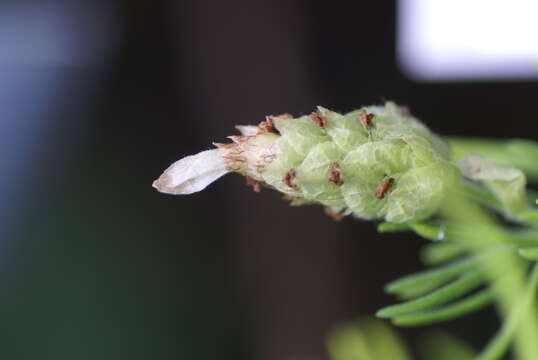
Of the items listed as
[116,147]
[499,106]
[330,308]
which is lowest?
[330,308]

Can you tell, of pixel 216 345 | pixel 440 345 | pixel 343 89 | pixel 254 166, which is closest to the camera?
pixel 254 166

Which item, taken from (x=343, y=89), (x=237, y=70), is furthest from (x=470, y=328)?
A: (x=237, y=70)

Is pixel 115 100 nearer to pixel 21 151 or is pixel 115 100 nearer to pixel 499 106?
pixel 21 151

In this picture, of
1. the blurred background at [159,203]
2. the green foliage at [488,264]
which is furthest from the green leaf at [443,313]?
the blurred background at [159,203]

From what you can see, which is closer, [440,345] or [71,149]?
[440,345]

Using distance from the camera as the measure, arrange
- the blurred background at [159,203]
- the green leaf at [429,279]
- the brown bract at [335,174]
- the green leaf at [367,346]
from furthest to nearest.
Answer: the blurred background at [159,203] → the green leaf at [367,346] → the green leaf at [429,279] → the brown bract at [335,174]

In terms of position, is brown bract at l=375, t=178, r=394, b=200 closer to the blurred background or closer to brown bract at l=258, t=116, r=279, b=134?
brown bract at l=258, t=116, r=279, b=134

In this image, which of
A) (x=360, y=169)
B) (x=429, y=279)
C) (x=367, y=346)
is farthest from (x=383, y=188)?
(x=367, y=346)

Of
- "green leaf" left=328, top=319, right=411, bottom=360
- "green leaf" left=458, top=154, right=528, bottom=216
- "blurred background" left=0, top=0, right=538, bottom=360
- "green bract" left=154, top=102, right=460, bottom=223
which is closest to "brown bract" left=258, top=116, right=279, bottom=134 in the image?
"green bract" left=154, top=102, right=460, bottom=223

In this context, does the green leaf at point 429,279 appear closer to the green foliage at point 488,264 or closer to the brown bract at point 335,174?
the green foliage at point 488,264
